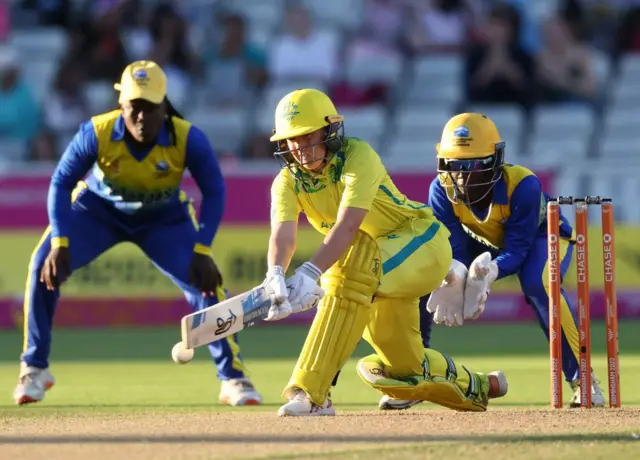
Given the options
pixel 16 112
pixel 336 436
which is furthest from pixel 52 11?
pixel 336 436

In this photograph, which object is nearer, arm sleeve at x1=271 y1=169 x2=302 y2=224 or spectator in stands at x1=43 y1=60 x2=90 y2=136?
arm sleeve at x1=271 y1=169 x2=302 y2=224

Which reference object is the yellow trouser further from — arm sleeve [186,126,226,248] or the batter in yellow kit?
arm sleeve [186,126,226,248]

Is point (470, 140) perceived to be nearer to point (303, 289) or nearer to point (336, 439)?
point (303, 289)

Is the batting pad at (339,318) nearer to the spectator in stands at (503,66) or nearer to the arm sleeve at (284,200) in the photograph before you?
the arm sleeve at (284,200)

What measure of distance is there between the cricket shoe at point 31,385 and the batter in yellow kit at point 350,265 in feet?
6.67

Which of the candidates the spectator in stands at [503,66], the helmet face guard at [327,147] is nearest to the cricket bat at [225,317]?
the helmet face guard at [327,147]

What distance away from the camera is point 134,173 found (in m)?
7.88

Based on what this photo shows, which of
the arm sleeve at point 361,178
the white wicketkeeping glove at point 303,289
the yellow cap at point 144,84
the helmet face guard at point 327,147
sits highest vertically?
the yellow cap at point 144,84

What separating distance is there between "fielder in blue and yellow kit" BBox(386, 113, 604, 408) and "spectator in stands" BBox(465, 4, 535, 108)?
30.4ft

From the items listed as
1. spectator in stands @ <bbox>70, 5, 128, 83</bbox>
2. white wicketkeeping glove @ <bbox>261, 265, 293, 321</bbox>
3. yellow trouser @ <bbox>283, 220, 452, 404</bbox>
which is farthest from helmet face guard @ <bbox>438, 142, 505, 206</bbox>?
spectator in stands @ <bbox>70, 5, 128, 83</bbox>

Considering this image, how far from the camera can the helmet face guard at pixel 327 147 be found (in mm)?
6391

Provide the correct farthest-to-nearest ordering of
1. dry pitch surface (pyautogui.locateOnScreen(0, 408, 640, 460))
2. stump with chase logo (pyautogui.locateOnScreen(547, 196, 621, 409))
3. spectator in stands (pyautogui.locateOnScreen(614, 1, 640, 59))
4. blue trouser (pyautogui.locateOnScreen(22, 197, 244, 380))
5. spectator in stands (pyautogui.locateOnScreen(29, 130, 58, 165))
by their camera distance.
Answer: spectator in stands (pyautogui.locateOnScreen(614, 1, 640, 59)) < spectator in stands (pyautogui.locateOnScreen(29, 130, 58, 165)) < blue trouser (pyautogui.locateOnScreen(22, 197, 244, 380)) < stump with chase logo (pyautogui.locateOnScreen(547, 196, 621, 409)) < dry pitch surface (pyautogui.locateOnScreen(0, 408, 640, 460))

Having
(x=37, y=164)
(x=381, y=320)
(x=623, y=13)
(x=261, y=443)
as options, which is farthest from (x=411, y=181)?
(x=261, y=443)

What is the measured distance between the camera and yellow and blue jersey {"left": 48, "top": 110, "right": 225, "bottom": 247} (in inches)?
305
